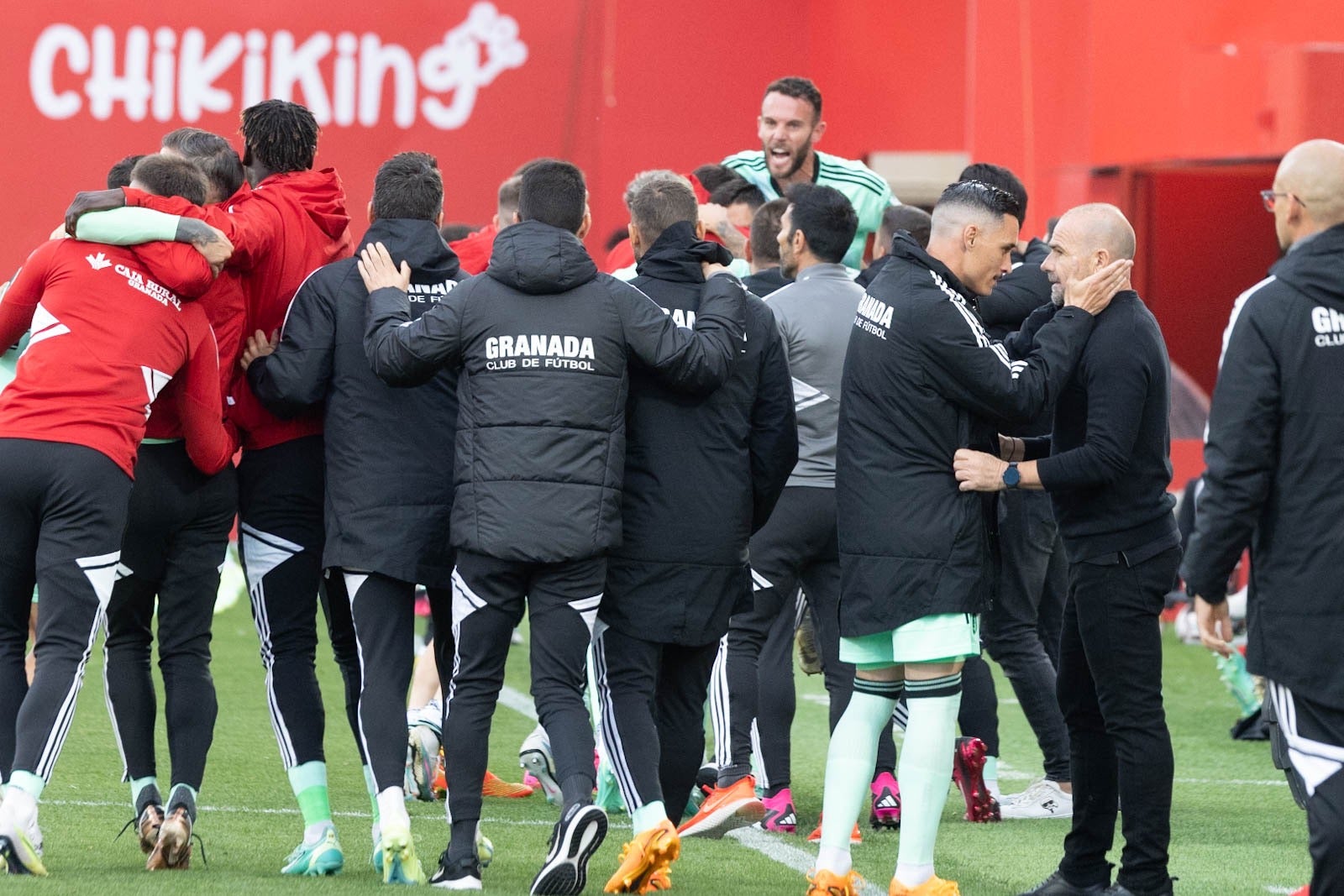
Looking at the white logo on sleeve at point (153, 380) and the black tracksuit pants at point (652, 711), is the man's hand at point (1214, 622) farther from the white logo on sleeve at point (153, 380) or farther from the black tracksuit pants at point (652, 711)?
the white logo on sleeve at point (153, 380)

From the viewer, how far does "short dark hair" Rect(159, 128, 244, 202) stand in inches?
218

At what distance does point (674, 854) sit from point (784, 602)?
173 centimetres

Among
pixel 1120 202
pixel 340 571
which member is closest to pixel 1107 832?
pixel 340 571

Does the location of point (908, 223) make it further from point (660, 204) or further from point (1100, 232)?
point (1100, 232)

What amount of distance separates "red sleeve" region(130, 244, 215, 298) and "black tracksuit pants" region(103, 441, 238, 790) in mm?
492

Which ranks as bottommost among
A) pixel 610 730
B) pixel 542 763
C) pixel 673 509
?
pixel 542 763

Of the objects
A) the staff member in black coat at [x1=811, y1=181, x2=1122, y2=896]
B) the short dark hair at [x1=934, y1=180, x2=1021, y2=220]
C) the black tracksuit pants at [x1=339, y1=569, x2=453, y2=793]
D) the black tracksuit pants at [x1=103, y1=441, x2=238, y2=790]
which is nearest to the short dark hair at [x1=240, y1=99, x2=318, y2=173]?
the black tracksuit pants at [x1=103, y1=441, x2=238, y2=790]

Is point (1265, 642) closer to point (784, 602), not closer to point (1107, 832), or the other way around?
point (1107, 832)

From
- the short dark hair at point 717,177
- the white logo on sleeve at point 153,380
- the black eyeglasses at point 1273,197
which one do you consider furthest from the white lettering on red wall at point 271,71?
the black eyeglasses at point 1273,197

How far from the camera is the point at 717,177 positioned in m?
7.83

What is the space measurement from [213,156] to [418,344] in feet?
3.42

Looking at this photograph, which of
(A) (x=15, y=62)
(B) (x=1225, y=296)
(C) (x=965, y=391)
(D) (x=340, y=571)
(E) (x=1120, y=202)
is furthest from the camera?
(B) (x=1225, y=296)

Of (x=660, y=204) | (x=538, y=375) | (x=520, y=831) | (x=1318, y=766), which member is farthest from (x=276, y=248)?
(x=1318, y=766)

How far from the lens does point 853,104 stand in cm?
1505
